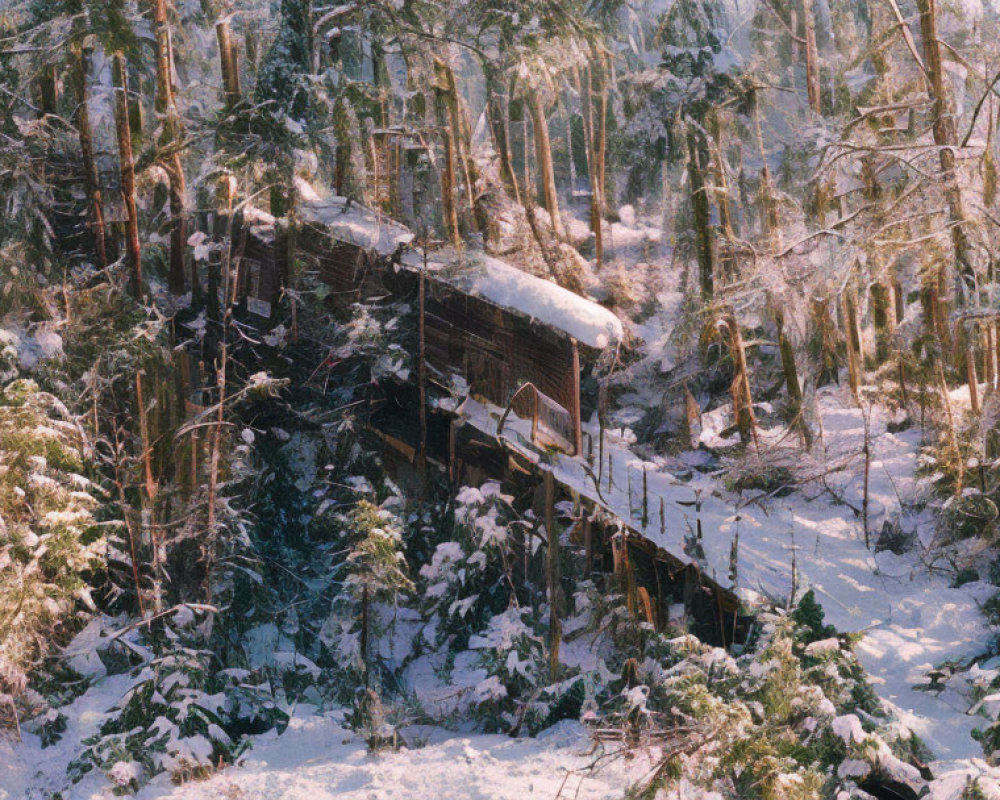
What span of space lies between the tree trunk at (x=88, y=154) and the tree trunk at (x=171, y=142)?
1198mm

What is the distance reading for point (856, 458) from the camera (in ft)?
54.3

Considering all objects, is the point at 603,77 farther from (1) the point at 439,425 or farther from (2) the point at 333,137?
(1) the point at 439,425

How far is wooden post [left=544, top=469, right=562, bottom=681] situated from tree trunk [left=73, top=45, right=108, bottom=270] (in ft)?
27.9

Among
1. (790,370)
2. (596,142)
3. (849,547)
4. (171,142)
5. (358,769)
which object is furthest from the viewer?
(596,142)

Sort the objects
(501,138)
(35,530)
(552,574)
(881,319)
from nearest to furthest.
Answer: (35,530), (552,574), (881,319), (501,138)

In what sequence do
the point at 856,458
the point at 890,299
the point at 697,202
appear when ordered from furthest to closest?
the point at 890,299
the point at 697,202
the point at 856,458

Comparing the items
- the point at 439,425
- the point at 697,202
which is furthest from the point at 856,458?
the point at 439,425

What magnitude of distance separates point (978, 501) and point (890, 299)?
31.4 ft

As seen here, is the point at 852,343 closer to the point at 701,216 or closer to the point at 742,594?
the point at 701,216

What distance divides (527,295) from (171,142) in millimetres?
7122

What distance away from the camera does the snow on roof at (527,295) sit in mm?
13844

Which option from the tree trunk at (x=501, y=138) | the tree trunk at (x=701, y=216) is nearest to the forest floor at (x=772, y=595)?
the tree trunk at (x=701, y=216)

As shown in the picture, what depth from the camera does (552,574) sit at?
496 inches

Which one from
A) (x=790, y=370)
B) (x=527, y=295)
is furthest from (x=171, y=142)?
(x=790, y=370)
